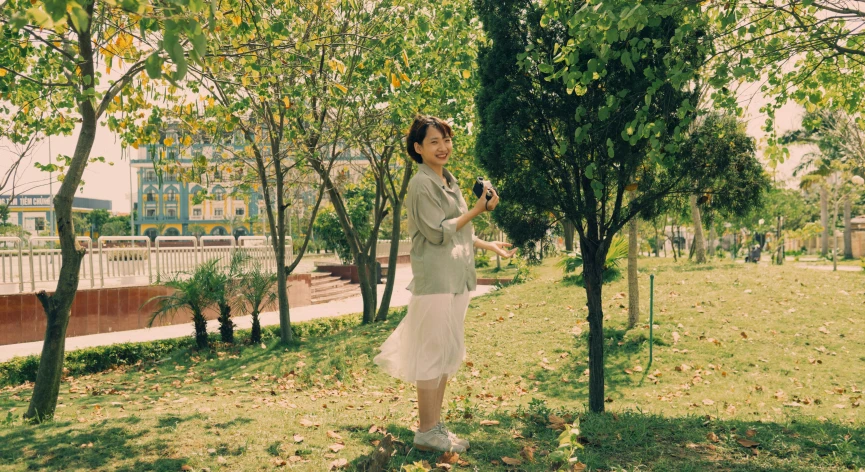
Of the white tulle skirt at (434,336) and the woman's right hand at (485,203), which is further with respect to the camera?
the white tulle skirt at (434,336)

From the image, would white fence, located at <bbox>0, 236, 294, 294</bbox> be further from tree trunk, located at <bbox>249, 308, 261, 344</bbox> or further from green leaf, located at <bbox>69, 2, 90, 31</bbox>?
green leaf, located at <bbox>69, 2, 90, 31</bbox>

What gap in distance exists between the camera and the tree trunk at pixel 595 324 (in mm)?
5738

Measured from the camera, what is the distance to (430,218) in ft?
12.4

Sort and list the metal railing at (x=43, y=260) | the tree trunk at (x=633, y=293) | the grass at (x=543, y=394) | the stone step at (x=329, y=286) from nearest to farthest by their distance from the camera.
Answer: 1. the grass at (x=543, y=394)
2. the tree trunk at (x=633, y=293)
3. the metal railing at (x=43, y=260)
4. the stone step at (x=329, y=286)

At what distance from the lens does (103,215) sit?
276 feet

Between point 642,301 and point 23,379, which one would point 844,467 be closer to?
point 642,301

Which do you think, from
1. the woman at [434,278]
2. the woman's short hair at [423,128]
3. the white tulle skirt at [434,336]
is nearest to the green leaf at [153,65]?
the woman at [434,278]

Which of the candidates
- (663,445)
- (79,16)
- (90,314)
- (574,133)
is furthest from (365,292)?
(79,16)

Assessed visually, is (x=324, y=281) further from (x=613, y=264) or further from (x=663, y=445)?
(x=663, y=445)

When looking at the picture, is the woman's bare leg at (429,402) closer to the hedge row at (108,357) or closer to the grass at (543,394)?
the grass at (543,394)

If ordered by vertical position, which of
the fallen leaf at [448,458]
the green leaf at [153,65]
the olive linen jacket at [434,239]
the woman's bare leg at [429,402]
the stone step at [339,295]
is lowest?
the stone step at [339,295]

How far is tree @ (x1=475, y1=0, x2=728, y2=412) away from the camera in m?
5.49

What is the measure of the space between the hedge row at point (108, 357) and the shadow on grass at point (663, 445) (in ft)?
22.9

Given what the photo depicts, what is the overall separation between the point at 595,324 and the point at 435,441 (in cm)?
241
